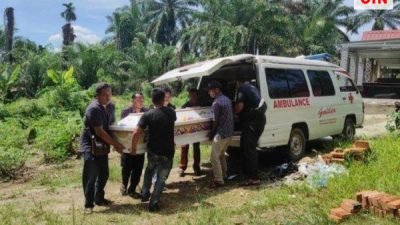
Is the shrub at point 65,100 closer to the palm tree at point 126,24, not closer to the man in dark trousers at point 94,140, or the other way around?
the man in dark trousers at point 94,140

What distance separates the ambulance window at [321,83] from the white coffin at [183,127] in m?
2.63

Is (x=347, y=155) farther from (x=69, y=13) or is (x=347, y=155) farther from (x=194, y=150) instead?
(x=69, y=13)

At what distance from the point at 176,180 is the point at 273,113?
205cm

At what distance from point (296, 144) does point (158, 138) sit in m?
3.66

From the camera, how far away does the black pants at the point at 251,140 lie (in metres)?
7.27

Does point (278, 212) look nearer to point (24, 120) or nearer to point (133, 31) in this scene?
point (24, 120)

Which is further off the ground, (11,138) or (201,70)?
(201,70)

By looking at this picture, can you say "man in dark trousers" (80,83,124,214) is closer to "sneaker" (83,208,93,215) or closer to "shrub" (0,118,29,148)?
"sneaker" (83,208,93,215)

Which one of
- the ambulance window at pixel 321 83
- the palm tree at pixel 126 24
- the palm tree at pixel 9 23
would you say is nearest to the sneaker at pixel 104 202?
the ambulance window at pixel 321 83

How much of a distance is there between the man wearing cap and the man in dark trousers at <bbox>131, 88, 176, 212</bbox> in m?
1.04

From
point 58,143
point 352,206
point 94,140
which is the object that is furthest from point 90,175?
point 58,143

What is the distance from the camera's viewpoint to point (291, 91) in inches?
330

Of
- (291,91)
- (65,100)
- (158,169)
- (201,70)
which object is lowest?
(158,169)

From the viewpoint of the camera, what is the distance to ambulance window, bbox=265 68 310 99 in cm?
788
